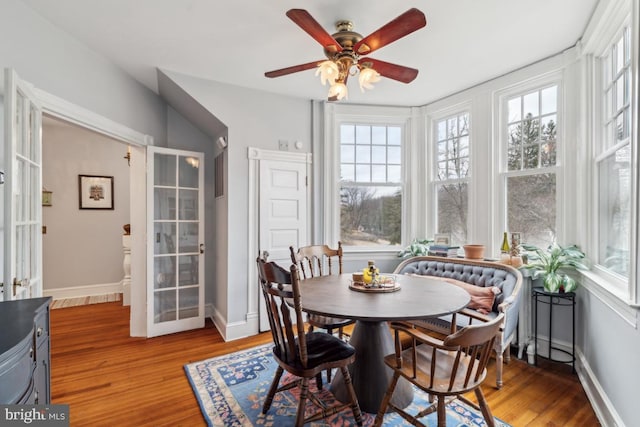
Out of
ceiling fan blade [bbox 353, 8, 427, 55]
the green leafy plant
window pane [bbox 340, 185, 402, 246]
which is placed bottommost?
the green leafy plant

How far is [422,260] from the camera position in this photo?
133 inches

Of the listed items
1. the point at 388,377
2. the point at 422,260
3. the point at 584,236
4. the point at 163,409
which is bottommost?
the point at 163,409

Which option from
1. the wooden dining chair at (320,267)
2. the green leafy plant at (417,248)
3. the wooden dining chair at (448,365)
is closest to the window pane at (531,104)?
→ the green leafy plant at (417,248)

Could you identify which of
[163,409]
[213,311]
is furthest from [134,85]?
[163,409]

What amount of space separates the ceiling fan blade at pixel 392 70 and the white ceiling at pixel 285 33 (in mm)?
362

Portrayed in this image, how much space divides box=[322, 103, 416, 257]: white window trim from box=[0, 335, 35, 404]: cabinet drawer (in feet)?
9.55

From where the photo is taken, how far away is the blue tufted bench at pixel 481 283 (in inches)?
93.0

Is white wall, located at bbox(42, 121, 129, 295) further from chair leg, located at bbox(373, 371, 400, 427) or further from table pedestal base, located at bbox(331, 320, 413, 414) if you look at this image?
chair leg, located at bbox(373, 371, 400, 427)

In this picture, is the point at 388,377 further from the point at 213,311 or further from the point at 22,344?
A: the point at 213,311

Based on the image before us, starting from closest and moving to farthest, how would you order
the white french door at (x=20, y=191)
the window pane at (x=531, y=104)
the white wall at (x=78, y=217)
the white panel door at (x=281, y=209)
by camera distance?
the white french door at (x=20, y=191) → the window pane at (x=531, y=104) → the white panel door at (x=281, y=209) → the white wall at (x=78, y=217)

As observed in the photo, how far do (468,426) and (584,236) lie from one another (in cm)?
179

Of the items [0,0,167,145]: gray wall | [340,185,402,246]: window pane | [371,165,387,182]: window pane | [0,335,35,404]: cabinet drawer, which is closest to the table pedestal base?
[0,335,35,404]: cabinet drawer

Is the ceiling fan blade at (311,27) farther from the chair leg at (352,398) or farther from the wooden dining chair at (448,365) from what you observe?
the chair leg at (352,398)

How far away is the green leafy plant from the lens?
11.8 ft
